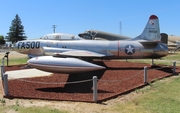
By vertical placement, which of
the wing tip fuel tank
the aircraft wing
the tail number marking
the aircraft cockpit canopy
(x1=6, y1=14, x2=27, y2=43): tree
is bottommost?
the wing tip fuel tank

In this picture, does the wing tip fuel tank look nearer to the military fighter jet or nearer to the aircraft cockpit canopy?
the military fighter jet

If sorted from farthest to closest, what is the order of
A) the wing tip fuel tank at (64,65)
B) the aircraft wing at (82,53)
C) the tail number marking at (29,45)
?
the tail number marking at (29,45)
the aircraft wing at (82,53)
the wing tip fuel tank at (64,65)

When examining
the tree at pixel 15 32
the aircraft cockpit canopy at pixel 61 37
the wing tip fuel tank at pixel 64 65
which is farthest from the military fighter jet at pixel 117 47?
the tree at pixel 15 32

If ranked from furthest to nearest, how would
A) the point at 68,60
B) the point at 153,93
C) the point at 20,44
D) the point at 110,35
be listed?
the point at 110,35 < the point at 20,44 < the point at 68,60 < the point at 153,93

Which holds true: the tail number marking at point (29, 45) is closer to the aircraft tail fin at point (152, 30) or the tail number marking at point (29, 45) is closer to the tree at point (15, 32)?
the aircraft tail fin at point (152, 30)

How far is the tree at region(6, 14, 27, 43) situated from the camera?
77.6 meters

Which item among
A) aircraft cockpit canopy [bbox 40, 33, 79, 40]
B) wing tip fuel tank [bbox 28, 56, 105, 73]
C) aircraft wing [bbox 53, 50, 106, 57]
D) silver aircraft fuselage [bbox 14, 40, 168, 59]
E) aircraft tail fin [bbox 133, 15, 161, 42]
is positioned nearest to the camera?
wing tip fuel tank [bbox 28, 56, 105, 73]

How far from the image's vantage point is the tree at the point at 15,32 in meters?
77.6

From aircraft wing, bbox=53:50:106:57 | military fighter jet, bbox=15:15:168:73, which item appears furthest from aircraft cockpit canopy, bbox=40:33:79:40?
aircraft wing, bbox=53:50:106:57

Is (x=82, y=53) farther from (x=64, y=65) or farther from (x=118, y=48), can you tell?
(x=64, y=65)

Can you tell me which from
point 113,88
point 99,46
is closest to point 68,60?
point 113,88

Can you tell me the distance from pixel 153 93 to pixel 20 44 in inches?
467

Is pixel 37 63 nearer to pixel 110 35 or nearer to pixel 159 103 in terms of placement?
pixel 159 103

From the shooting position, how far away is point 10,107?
652 centimetres
